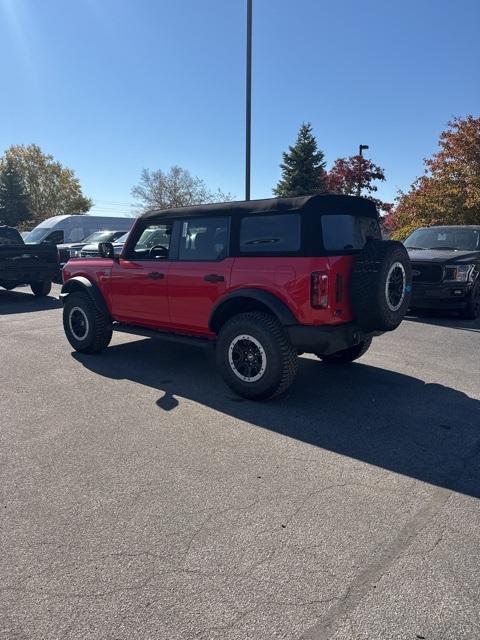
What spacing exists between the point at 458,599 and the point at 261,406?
260cm

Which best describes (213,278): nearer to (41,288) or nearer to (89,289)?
(89,289)

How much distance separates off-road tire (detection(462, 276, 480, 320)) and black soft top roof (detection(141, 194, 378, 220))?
4.83 m

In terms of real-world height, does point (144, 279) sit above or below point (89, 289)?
above

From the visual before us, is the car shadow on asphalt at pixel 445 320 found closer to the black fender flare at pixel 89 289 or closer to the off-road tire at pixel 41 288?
the black fender flare at pixel 89 289

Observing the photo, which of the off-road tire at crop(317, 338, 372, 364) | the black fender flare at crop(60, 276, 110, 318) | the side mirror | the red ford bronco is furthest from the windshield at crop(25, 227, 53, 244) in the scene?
the off-road tire at crop(317, 338, 372, 364)

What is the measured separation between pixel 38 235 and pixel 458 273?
50.4ft

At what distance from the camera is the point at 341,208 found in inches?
187

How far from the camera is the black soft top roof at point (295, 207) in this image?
14.8 feet

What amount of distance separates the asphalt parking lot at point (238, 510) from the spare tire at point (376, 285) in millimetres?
817

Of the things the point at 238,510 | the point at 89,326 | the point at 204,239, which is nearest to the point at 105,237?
the point at 89,326

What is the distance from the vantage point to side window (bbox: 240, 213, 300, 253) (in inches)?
177

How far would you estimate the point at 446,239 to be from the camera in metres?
10.5

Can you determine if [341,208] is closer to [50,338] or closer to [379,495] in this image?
[379,495]

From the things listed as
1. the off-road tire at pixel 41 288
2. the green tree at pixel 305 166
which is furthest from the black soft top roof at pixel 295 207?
the green tree at pixel 305 166
